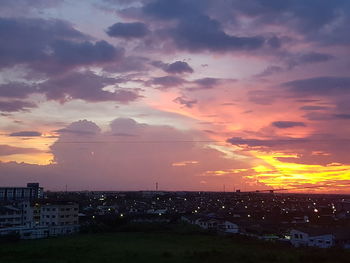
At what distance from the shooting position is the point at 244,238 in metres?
37.8

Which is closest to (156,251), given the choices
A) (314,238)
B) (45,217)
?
(314,238)

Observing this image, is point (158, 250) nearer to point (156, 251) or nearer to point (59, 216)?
point (156, 251)

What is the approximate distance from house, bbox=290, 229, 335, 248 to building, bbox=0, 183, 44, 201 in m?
60.2

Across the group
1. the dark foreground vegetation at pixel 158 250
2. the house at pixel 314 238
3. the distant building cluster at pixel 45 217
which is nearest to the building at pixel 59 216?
the distant building cluster at pixel 45 217

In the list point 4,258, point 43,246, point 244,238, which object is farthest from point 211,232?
point 4,258

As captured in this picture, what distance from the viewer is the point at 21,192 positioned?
285 feet

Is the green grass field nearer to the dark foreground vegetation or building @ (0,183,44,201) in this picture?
the dark foreground vegetation

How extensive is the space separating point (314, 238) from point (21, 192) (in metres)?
68.6

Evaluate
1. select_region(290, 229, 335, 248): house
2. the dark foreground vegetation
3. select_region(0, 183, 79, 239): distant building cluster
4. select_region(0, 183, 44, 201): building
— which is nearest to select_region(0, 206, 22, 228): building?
select_region(0, 183, 79, 239): distant building cluster

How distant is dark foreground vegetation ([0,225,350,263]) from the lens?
1096 inches

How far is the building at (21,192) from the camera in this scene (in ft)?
269

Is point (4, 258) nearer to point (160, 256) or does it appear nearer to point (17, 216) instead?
point (160, 256)

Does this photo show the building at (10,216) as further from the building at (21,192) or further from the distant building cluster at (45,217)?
the building at (21,192)

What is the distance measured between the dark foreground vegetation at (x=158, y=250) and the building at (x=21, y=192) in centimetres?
4714
